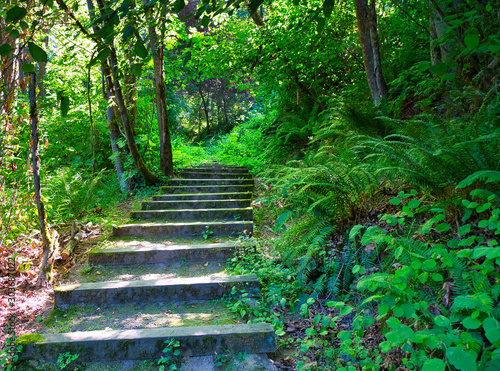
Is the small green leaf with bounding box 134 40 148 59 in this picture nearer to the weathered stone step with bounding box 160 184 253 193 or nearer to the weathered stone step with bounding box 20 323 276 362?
the weathered stone step with bounding box 20 323 276 362

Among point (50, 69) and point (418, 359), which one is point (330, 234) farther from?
point (50, 69)

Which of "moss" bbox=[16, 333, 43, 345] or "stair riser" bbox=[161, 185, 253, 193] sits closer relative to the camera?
"moss" bbox=[16, 333, 43, 345]

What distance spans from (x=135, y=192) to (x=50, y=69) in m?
3.41

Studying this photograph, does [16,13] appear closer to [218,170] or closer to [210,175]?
[210,175]

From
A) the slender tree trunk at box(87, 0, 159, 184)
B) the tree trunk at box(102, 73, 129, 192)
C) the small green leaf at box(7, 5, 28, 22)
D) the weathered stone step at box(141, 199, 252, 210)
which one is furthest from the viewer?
the tree trunk at box(102, 73, 129, 192)

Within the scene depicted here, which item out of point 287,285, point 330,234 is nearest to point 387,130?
point 330,234

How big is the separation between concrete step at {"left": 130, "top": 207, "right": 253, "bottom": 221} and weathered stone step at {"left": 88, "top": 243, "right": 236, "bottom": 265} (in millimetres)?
1066

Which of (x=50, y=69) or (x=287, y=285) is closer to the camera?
(x=287, y=285)

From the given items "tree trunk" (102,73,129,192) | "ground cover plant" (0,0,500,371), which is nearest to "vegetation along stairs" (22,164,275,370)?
"ground cover plant" (0,0,500,371)

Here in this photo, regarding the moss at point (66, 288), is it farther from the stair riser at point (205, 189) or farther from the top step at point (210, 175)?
the top step at point (210, 175)

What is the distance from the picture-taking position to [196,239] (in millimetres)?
3990

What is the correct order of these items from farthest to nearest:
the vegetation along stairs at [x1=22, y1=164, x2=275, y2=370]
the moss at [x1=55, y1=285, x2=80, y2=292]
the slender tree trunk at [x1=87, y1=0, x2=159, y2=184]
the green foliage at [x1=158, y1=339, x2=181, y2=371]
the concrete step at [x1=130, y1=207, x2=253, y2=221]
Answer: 1. the slender tree trunk at [x1=87, y1=0, x2=159, y2=184]
2. the concrete step at [x1=130, y1=207, x2=253, y2=221]
3. the moss at [x1=55, y1=285, x2=80, y2=292]
4. the vegetation along stairs at [x1=22, y1=164, x2=275, y2=370]
5. the green foliage at [x1=158, y1=339, x2=181, y2=371]

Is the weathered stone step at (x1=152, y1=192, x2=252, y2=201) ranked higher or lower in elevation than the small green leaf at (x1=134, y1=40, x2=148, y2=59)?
lower

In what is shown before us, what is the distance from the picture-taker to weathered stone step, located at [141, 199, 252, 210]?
4895 mm
